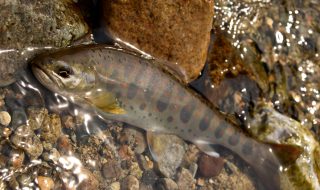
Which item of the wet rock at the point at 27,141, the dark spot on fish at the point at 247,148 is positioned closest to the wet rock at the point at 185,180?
the dark spot on fish at the point at 247,148

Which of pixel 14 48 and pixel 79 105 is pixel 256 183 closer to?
pixel 79 105

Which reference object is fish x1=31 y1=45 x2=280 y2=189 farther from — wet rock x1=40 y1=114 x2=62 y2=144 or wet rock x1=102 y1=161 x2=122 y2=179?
wet rock x1=102 y1=161 x2=122 y2=179

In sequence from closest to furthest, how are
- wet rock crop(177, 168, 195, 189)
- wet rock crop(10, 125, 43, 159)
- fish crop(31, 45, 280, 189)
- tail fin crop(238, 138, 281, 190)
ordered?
wet rock crop(10, 125, 43, 159) → fish crop(31, 45, 280, 189) → wet rock crop(177, 168, 195, 189) → tail fin crop(238, 138, 281, 190)

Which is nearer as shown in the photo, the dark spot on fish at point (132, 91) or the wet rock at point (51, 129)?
the wet rock at point (51, 129)

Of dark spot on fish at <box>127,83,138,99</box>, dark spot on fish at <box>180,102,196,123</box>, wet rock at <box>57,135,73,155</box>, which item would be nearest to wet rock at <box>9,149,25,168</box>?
wet rock at <box>57,135,73,155</box>

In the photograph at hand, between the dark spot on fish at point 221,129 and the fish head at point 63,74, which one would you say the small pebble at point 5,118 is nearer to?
the fish head at point 63,74

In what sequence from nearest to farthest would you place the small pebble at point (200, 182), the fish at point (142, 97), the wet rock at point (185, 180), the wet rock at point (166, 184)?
the fish at point (142, 97) → the wet rock at point (166, 184) → the wet rock at point (185, 180) → the small pebble at point (200, 182)

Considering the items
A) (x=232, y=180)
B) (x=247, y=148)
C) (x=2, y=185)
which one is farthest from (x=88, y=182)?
(x=247, y=148)
